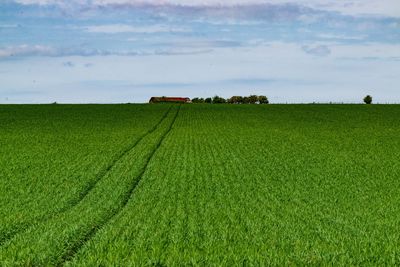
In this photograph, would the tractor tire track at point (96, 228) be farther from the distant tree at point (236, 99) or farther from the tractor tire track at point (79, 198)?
the distant tree at point (236, 99)

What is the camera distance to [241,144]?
36.1 meters

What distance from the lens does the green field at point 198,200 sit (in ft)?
38.7

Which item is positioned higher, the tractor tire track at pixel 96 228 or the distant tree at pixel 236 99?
the tractor tire track at pixel 96 228

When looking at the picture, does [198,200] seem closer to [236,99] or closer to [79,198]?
[79,198]

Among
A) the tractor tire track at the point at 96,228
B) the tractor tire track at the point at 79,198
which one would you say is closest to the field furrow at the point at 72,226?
the tractor tire track at the point at 96,228

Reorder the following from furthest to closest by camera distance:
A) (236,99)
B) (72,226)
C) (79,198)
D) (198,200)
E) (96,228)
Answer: (236,99) < (79,198) < (198,200) < (96,228) < (72,226)

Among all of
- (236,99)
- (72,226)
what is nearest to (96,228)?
(72,226)

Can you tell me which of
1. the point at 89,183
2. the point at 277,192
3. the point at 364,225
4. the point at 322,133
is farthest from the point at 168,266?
the point at 322,133

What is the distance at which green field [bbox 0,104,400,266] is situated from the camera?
11789 mm

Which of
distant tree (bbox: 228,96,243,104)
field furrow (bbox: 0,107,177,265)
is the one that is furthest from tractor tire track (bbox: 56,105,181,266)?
distant tree (bbox: 228,96,243,104)

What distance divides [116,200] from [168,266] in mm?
7885

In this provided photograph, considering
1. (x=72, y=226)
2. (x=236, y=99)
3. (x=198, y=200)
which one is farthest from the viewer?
(x=236, y=99)

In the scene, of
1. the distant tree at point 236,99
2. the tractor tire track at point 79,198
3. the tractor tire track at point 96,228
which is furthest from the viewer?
the distant tree at point 236,99

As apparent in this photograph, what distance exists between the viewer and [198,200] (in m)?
17.7
